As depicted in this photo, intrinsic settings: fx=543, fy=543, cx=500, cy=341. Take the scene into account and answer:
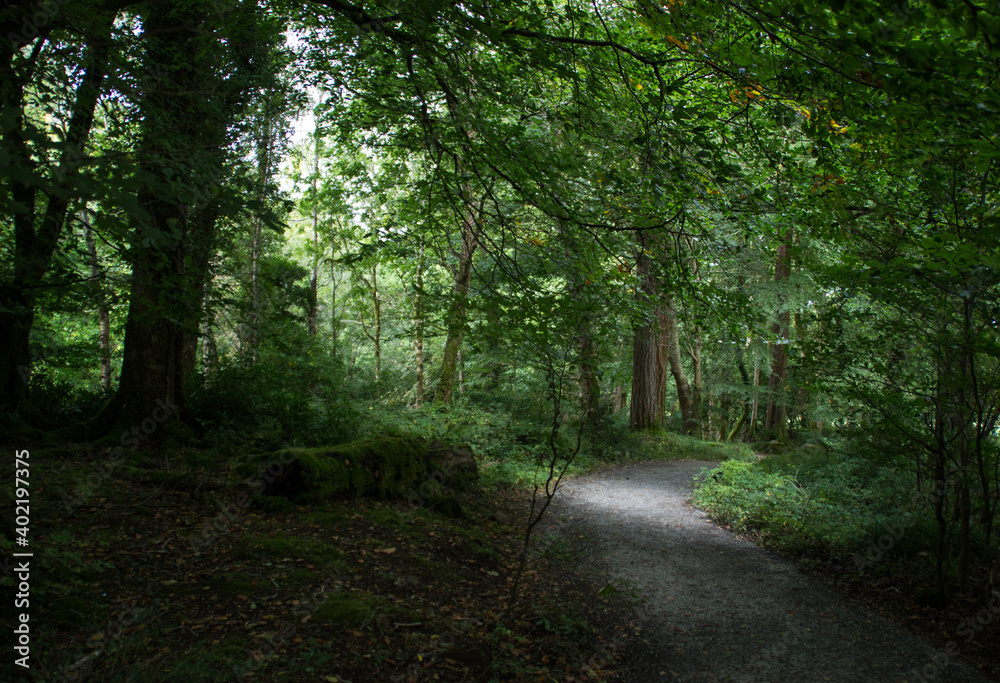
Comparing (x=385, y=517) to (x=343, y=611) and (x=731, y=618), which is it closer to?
(x=343, y=611)

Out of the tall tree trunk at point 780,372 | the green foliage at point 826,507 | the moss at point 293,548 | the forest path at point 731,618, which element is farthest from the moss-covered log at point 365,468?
the tall tree trunk at point 780,372

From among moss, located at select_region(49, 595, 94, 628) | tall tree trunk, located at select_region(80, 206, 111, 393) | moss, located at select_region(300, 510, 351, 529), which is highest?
tall tree trunk, located at select_region(80, 206, 111, 393)

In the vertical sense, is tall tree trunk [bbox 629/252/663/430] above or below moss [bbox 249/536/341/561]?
above

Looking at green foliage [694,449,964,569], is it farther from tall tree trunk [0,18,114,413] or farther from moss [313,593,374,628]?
tall tree trunk [0,18,114,413]

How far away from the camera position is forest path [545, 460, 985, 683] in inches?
157

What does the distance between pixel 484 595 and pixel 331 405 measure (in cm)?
505

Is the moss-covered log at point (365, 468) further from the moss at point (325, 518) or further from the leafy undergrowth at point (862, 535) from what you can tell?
the leafy undergrowth at point (862, 535)

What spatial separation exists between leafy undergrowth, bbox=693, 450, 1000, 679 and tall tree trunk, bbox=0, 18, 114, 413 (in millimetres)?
6142

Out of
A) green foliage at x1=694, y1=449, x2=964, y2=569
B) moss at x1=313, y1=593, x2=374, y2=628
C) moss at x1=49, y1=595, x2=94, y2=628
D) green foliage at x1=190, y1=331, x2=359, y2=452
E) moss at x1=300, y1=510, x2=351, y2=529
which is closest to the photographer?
moss at x1=49, y1=595, x2=94, y2=628

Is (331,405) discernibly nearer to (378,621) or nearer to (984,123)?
(378,621)

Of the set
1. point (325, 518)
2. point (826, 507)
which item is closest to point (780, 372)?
point (826, 507)

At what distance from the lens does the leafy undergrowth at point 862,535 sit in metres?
4.59

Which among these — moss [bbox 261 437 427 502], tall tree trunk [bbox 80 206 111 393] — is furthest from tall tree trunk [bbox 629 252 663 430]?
tall tree trunk [bbox 80 206 111 393]

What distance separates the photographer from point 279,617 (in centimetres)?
379
